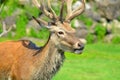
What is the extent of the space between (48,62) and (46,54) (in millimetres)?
149

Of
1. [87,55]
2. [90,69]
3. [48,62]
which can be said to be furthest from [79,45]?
[87,55]

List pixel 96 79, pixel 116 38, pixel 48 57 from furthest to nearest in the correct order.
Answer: pixel 116 38, pixel 96 79, pixel 48 57

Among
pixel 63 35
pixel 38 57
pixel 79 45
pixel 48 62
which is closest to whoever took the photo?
pixel 79 45

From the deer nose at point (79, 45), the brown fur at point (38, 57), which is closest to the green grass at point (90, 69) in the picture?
the brown fur at point (38, 57)

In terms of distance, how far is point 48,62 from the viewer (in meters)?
8.70

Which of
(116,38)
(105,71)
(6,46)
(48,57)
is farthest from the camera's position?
(116,38)

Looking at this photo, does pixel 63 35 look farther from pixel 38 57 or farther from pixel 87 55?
pixel 87 55

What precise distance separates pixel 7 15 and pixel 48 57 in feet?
62.5

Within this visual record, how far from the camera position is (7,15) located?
27.5 metres

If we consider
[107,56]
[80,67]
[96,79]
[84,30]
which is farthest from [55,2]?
[96,79]

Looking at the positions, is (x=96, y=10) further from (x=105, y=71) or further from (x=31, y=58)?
(x=31, y=58)

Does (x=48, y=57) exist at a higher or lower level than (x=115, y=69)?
higher

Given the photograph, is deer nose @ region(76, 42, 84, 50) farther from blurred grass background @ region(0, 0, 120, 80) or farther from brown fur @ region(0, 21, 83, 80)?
blurred grass background @ region(0, 0, 120, 80)

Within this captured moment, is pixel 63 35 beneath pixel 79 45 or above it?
above
